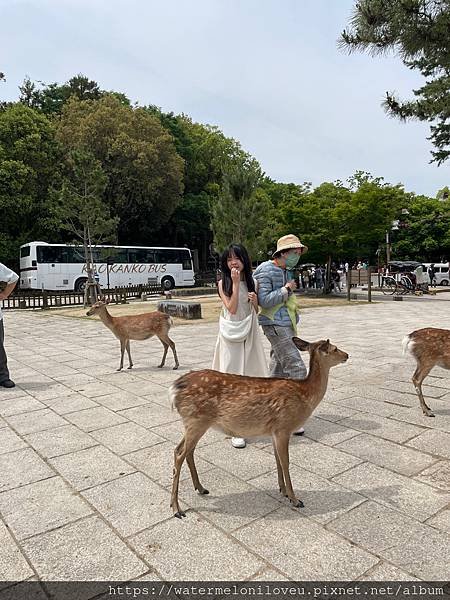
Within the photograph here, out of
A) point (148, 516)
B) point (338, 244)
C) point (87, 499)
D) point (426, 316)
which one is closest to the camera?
point (148, 516)

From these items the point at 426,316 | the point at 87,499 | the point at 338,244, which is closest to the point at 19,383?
the point at 87,499

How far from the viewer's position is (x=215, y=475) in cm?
326

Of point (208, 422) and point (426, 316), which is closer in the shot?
point (208, 422)

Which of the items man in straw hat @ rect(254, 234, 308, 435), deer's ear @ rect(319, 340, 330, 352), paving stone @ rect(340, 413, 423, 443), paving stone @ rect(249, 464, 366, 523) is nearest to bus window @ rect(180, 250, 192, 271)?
paving stone @ rect(340, 413, 423, 443)

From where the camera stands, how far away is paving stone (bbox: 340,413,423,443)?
394cm

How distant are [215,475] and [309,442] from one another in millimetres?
991

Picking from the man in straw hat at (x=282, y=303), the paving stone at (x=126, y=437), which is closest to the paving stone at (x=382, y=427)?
the man in straw hat at (x=282, y=303)

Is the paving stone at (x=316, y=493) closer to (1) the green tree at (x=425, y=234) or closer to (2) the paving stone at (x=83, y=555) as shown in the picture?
(2) the paving stone at (x=83, y=555)

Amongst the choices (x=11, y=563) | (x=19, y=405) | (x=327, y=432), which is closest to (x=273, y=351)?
(x=327, y=432)

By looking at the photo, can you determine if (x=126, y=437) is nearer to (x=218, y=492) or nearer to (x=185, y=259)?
(x=218, y=492)

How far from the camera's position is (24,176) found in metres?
27.4

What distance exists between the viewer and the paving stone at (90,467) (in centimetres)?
323

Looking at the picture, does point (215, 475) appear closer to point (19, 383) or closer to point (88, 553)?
point (88, 553)

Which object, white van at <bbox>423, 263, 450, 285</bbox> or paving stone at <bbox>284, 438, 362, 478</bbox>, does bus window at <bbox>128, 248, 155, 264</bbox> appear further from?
paving stone at <bbox>284, 438, 362, 478</bbox>
